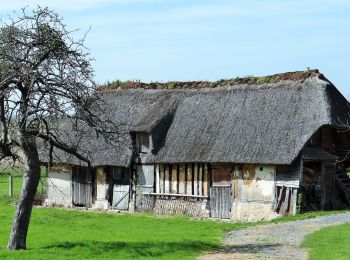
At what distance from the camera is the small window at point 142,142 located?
33125 millimetres

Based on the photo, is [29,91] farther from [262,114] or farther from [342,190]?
[342,190]

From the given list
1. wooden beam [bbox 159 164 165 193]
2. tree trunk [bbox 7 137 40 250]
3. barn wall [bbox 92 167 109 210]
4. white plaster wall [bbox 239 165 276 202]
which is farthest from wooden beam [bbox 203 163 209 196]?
tree trunk [bbox 7 137 40 250]

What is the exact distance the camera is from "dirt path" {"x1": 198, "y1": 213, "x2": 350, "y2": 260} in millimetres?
18094

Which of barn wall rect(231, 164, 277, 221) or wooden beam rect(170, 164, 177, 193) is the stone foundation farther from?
wooden beam rect(170, 164, 177, 193)

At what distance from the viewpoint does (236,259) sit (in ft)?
57.0

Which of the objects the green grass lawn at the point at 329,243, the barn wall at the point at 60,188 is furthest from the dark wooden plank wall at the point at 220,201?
the barn wall at the point at 60,188

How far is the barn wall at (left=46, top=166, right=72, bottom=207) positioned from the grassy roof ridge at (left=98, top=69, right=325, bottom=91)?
5668 millimetres

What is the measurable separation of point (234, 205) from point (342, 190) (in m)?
5.50

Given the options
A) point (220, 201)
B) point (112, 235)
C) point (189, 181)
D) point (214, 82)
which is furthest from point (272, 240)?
point (214, 82)

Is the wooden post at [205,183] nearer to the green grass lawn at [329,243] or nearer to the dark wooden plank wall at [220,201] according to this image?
the dark wooden plank wall at [220,201]

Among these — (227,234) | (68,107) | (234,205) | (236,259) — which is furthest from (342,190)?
(68,107)

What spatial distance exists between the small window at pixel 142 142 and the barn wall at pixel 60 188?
5173 mm

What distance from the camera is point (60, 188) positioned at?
3688 centimetres

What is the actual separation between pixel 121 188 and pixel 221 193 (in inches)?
247
